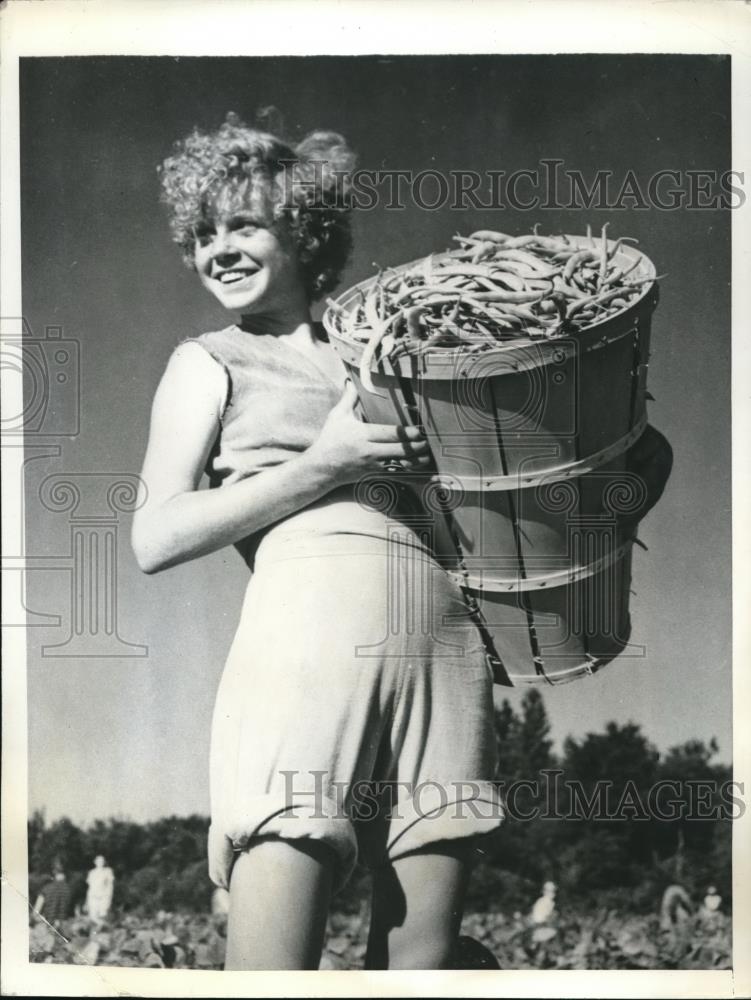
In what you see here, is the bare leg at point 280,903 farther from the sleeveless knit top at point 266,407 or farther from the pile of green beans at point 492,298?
the pile of green beans at point 492,298

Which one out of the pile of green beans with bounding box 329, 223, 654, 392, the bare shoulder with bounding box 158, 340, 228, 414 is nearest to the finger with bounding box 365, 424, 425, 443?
the pile of green beans with bounding box 329, 223, 654, 392

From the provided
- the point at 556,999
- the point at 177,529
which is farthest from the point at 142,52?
the point at 556,999

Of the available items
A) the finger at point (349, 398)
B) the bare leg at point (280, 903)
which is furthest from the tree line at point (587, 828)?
the finger at point (349, 398)

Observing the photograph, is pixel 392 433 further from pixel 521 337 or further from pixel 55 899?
pixel 55 899

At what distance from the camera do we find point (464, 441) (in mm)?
3418

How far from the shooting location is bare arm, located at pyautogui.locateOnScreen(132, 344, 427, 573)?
354cm

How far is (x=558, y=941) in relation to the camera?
12.0 feet

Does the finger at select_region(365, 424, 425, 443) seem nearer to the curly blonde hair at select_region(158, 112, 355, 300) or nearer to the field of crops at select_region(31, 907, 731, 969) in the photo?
the curly blonde hair at select_region(158, 112, 355, 300)

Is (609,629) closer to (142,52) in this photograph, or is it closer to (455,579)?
(455,579)

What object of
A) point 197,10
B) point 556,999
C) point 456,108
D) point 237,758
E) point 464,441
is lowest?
point 556,999

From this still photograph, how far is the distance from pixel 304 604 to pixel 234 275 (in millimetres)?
1049

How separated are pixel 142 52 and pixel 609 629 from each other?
2.32 m

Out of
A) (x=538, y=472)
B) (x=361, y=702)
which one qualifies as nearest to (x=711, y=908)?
(x=361, y=702)

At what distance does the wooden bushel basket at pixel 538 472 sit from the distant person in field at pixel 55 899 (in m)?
1.51
